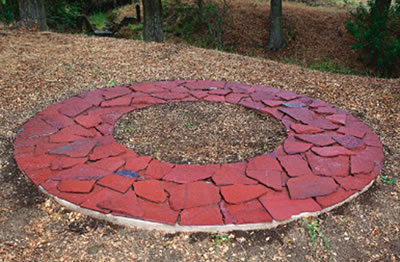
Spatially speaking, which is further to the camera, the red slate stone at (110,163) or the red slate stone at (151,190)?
the red slate stone at (110,163)

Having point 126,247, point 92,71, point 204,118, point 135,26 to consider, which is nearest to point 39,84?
point 92,71

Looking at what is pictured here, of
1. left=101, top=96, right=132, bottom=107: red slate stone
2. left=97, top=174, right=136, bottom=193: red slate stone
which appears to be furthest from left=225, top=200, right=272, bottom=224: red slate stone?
left=101, top=96, right=132, bottom=107: red slate stone

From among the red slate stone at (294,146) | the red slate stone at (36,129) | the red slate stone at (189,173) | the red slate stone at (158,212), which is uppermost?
the red slate stone at (36,129)

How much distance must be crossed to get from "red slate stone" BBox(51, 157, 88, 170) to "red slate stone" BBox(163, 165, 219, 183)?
2.13 ft

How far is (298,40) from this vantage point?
945 cm

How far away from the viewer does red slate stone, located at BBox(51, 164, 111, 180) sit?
2.31 metres

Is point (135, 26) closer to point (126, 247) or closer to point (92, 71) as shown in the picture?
point (92, 71)

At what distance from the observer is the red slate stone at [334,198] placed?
83.6 inches

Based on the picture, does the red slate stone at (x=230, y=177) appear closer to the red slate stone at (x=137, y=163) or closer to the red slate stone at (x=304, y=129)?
the red slate stone at (x=137, y=163)

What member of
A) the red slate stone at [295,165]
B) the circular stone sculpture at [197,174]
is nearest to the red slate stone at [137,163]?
the circular stone sculpture at [197,174]

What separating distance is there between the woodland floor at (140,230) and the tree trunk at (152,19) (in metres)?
1.40

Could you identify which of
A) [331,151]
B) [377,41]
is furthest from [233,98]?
[377,41]

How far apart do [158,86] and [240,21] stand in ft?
22.8

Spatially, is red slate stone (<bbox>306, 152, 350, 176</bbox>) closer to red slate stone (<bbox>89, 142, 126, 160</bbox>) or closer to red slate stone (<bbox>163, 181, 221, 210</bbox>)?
red slate stone (<bbox>163, 181, 221, 210</bbox>)
